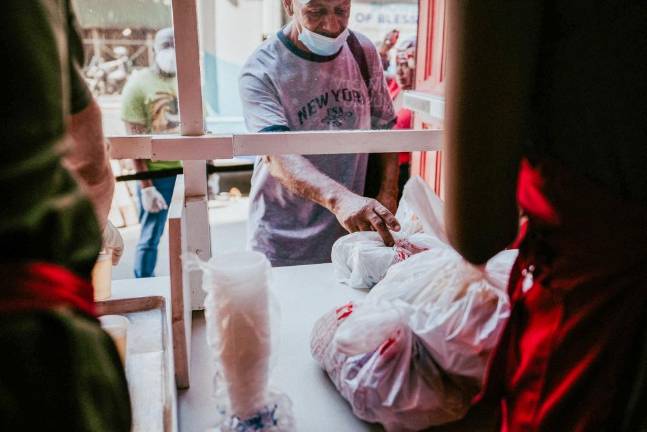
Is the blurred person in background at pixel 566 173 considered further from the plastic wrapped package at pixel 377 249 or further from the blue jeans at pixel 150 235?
the blue jeans at pixel 150 235

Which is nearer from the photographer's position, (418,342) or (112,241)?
(418,342)

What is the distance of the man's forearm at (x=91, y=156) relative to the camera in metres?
0.72

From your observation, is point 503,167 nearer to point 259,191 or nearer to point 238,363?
point 238,363

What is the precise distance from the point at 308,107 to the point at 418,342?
1124mm

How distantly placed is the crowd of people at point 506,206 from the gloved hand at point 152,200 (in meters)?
2.66

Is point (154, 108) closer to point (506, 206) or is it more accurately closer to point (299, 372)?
point (299, 372)

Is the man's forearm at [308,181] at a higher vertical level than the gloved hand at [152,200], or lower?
higher

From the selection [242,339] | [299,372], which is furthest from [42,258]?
[299,372]

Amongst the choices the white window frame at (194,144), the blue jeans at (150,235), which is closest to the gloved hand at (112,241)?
the white window frame at (194,144)

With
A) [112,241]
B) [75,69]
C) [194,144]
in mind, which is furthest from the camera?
[112,241]

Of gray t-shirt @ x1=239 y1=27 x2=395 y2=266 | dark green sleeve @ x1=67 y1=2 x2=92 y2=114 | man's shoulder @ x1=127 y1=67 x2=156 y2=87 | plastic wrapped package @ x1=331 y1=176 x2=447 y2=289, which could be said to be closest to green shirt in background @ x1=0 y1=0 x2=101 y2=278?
dark green sleeve @ x1=67 y1=2 x2=92 y2=114

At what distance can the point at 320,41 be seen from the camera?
73.7 inches

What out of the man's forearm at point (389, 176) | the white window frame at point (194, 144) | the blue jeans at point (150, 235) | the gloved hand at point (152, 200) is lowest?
the blue jeans at point (150, 235)

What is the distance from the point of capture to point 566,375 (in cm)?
73
